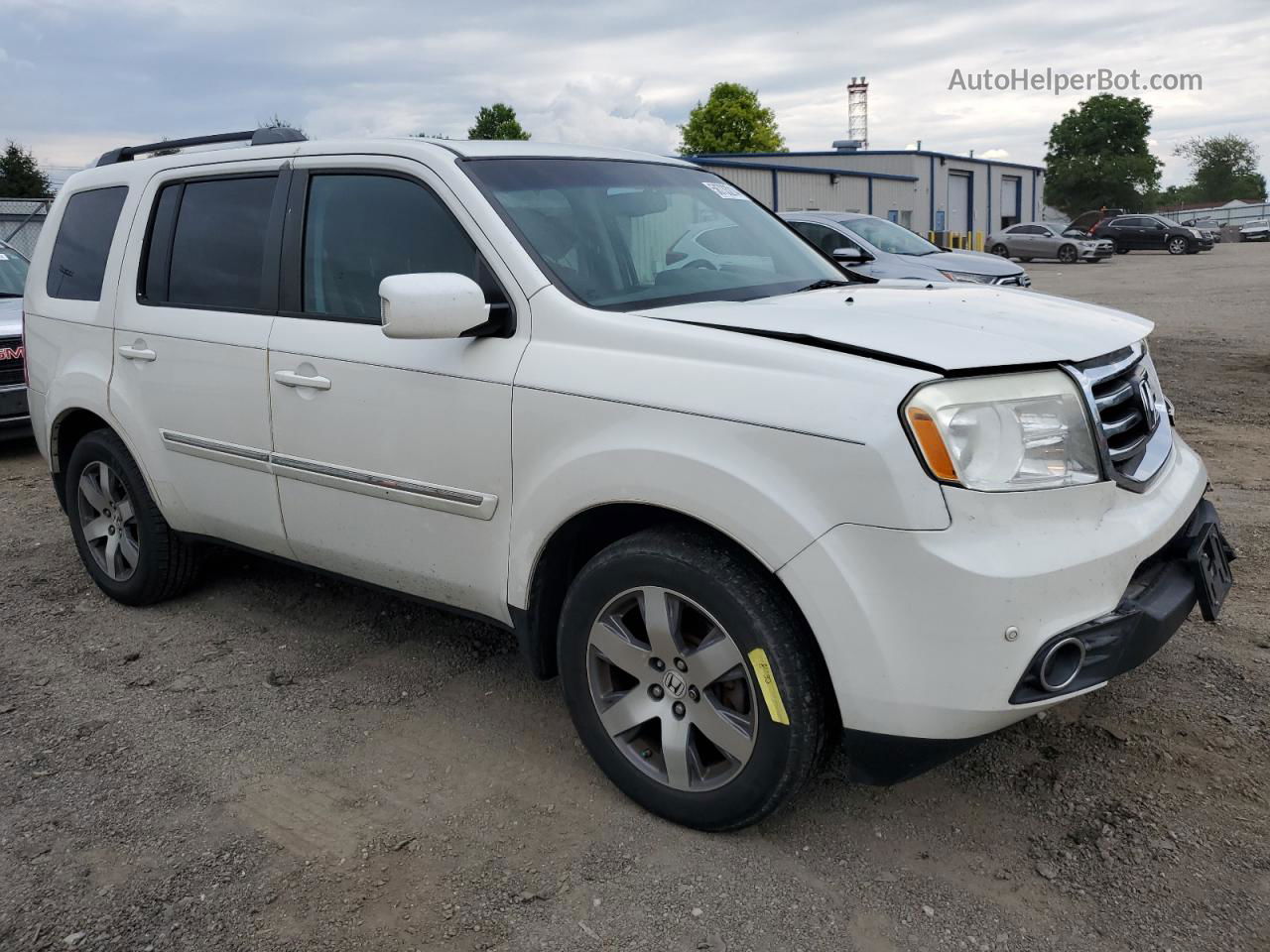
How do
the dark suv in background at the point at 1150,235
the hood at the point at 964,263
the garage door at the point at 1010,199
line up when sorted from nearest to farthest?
the hood at the point at 964,263
the dark suv in background at the point at 1150,235
the garage door at the point at 1010,199

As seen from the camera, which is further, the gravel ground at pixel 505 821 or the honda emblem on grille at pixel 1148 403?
the honda emblem on grille at pixel 1148 403

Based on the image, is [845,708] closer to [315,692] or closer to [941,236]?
[315,692]

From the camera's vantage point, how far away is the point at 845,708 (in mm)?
2541

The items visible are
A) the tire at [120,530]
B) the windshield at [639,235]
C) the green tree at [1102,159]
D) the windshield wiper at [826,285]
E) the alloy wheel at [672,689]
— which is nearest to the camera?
the alloy wheel at [672,689]

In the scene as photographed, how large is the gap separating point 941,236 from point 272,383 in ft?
130

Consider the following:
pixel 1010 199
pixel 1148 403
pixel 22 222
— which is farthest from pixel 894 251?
pixel 1010 199

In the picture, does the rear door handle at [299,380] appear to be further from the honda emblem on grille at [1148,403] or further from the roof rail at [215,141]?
the honda emblem on grille at [1148,403]

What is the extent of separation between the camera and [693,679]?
282 cm

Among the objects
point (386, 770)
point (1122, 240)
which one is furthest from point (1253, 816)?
point (1122, 240)

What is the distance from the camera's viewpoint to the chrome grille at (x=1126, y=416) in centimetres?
265

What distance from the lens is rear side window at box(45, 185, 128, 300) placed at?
178 inches

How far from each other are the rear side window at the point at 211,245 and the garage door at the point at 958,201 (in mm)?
45904

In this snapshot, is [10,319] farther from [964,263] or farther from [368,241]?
[964,263]

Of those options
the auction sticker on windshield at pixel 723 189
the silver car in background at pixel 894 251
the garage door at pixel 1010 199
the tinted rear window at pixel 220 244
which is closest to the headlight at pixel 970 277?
the silver car in background at pixel 894 251
